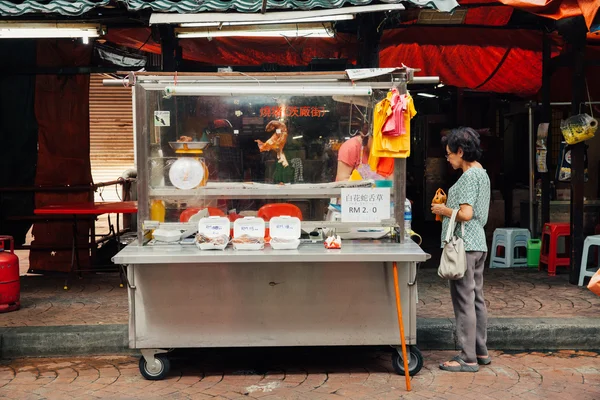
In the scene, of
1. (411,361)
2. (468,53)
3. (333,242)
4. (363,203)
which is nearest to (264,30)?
(363,203)

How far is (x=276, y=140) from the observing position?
18.5 feet

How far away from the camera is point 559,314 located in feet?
22.0

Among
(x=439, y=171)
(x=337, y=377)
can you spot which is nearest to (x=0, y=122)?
(x=337, y=377)

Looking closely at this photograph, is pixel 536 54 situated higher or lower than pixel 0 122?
higher

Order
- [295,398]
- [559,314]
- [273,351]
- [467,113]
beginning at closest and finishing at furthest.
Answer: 1. [295,398]
2. [273,351]
3. [559,314]
4. [467,113]

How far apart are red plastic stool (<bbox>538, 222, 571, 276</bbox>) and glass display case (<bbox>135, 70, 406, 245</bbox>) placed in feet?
12.8

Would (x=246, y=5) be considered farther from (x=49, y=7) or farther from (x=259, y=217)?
(x=259, y=217)

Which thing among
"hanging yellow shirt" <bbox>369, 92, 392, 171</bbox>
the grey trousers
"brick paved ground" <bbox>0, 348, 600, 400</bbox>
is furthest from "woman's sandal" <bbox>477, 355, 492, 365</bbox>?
"hanging yellow shirt" <bbox>369, 92, 392, 171</bbox>

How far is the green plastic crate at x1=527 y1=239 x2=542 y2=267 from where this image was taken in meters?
9.17

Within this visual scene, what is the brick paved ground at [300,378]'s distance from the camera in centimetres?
510

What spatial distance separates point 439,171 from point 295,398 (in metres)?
9.84

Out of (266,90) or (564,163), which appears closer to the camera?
(266,90)

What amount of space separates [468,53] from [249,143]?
4275 mm

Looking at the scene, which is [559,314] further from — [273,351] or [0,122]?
[0,122]
